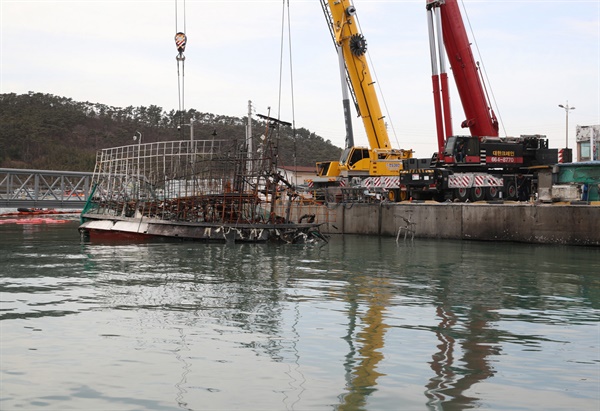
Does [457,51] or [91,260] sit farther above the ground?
[457,51]

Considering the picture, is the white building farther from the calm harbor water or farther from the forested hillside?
the forested hillside

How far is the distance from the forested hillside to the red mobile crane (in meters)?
74.3

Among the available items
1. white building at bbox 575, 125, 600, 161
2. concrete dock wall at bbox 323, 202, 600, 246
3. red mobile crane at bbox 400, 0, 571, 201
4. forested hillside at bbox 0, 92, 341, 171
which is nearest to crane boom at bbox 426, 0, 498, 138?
red mobile crane at bbox 400, 0, 571, 201

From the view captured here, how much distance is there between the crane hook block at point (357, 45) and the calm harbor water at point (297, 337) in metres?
24.4

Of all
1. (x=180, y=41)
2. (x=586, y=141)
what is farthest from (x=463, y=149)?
(x=586, y=141)

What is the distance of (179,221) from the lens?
108 ft

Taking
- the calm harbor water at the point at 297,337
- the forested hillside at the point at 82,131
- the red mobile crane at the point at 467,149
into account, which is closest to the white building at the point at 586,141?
the red mobile crane at the point at 467,149

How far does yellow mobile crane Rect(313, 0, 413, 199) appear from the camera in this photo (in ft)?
147

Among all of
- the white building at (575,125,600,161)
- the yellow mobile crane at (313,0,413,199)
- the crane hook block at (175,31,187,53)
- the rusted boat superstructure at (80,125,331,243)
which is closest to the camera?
the rusted boat superstructure at (80,125,331,243)

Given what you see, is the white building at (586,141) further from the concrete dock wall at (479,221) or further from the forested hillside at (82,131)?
the forested hillside at (82,131)

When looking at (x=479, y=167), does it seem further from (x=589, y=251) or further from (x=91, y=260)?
(x=91, y=260)

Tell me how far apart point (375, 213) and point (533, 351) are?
95.0 feet

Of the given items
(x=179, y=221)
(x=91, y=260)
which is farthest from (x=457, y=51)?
(x=91, y=260)

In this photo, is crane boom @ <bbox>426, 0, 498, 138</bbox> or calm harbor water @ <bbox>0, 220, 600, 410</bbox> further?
crane boom @ <bbox>426, 0, 498, 138</bbox>
